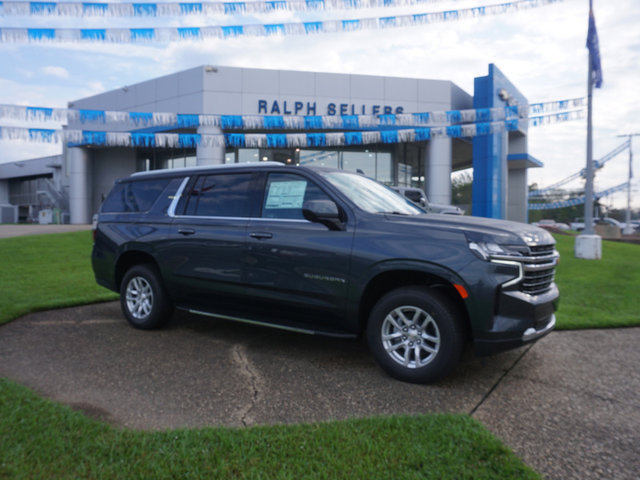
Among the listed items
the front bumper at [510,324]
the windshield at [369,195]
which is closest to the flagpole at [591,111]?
the windshield at [369,195]

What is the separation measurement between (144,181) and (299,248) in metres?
2.56

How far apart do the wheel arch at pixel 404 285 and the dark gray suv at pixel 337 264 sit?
1 cm

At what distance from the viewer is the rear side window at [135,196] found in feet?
18.2

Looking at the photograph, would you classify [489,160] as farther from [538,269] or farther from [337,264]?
[337,264]

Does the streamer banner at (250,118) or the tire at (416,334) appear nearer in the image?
the tire at (416,334)

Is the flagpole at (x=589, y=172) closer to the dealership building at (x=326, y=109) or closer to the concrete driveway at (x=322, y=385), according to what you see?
the concrete driveway at (x=322, y=385)

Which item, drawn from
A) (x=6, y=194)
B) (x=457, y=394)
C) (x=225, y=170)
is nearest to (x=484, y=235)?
(x=457, y=394)

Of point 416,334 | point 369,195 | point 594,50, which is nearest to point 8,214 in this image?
point 594,50

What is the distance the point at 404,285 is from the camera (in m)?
4.00

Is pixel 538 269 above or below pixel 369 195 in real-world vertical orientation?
below

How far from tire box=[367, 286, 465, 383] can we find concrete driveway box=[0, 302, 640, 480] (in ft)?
0.51

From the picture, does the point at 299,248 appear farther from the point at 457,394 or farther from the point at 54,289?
the point at 54,289

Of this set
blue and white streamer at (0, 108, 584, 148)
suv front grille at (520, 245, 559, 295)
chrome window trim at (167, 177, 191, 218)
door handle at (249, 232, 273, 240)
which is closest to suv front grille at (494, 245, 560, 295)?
suv front grille at (520, 245, 559, 295)

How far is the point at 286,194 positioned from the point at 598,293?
19.7ft
